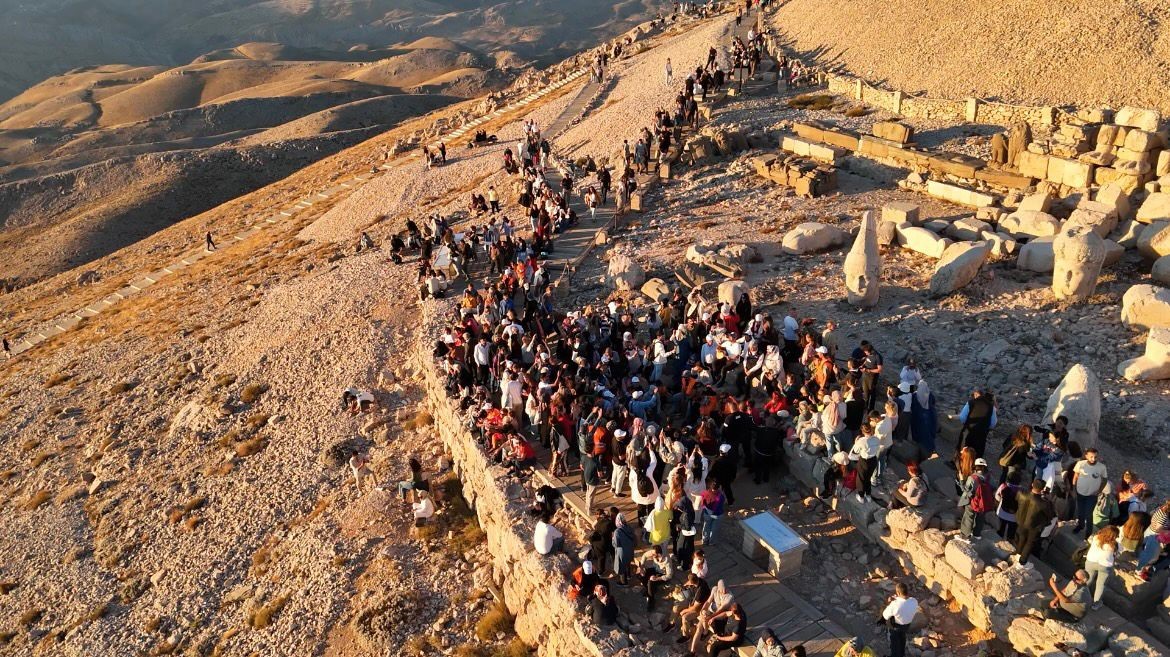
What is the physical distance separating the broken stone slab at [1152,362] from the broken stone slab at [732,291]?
820cm

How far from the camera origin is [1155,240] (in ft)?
68.4

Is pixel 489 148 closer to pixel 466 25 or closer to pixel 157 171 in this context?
pixel 157 171

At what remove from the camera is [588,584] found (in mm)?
12602

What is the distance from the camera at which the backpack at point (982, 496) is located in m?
12.3

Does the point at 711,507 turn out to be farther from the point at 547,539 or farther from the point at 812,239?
the point at 812,239

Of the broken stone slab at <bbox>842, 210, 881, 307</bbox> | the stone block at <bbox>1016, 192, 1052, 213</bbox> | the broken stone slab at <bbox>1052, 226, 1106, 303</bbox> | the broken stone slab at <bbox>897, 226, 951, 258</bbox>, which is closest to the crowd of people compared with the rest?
the broken stone slab at <bbox>842, 210, 881, 307</bbox>

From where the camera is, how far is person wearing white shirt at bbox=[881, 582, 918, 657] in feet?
35.7

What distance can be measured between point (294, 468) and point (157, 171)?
5698 centimetres

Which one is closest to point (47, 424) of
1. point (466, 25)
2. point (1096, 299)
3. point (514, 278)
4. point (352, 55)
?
point (514, 278)

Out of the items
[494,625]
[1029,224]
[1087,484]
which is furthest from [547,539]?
[1029,224]

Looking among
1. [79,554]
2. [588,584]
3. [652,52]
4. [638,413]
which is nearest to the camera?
[588,584]

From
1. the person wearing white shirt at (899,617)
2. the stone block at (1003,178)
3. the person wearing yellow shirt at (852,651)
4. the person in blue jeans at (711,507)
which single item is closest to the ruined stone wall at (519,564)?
the person in blue jeans at (711,507)

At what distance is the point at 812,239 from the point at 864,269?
407 centimetres

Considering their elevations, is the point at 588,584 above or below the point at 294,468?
above
